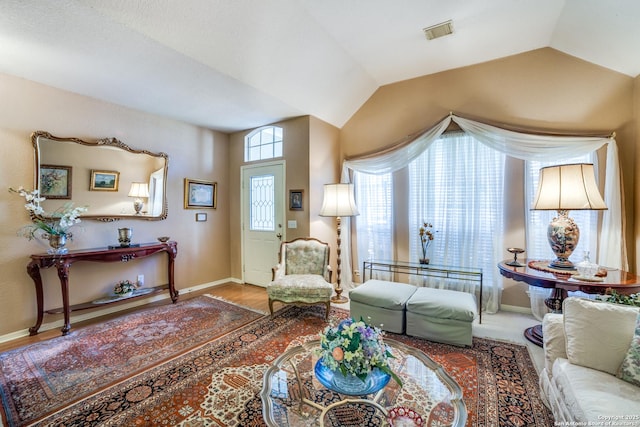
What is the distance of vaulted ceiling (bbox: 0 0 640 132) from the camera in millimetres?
2203

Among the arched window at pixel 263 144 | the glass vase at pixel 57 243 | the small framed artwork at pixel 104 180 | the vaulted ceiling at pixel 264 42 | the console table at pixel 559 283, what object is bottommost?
the console table at pixel 559 283

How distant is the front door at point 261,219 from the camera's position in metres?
4.31

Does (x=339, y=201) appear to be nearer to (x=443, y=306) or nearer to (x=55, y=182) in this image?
(x=443, y=306)

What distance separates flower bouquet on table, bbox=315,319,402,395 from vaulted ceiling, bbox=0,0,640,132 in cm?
267

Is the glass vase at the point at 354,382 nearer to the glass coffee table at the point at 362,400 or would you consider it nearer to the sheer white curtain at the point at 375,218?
the glass coffee table at the point at 362,400

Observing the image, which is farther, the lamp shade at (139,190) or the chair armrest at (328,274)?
the lamp shade at (139,190)

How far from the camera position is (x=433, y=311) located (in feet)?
8.39

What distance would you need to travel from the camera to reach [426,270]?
11.9 ft

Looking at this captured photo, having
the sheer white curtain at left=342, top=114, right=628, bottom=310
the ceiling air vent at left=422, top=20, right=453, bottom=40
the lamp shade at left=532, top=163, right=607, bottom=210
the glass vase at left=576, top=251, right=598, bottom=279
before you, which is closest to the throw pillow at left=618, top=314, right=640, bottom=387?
the glass vase at left=576, top=251, right=598, bottom=279

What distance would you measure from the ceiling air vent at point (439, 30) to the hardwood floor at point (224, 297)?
11.9 ft

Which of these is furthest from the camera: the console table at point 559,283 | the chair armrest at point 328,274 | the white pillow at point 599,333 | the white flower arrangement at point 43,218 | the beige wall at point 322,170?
the beige wall at point 322,170

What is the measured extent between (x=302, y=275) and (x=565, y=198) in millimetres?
2764

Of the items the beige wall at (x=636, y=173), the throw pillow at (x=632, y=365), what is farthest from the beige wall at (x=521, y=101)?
the throw pillow at (x=632, y=365)

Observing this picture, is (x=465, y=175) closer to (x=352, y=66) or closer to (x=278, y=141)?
(x=352, y=66)
